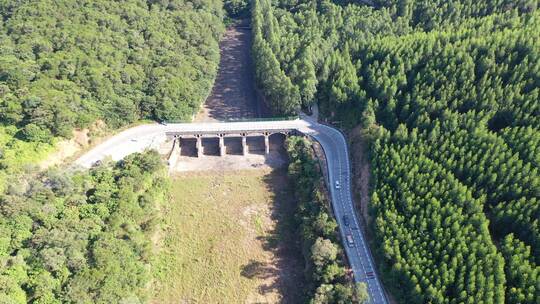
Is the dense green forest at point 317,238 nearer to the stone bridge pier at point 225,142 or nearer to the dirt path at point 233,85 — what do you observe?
the stone bridge pier at point 225,142

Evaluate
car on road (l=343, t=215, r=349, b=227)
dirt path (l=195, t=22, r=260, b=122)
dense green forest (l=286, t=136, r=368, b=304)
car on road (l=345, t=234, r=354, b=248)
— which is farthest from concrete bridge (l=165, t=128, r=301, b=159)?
car on road (l=345, t=234, r=354, b=248)

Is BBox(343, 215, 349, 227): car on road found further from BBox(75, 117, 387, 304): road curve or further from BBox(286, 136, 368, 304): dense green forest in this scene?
BBox(286, 136, 368, 304): dense green forest

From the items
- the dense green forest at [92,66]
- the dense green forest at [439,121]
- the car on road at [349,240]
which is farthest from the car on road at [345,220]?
the dense green forest at [92,66]

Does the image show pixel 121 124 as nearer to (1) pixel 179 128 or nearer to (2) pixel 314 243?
(1) pixel 179 128

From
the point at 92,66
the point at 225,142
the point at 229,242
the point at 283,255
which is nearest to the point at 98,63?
the point at 92,66

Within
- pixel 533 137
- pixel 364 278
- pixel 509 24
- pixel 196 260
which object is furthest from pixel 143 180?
pixel 509 24

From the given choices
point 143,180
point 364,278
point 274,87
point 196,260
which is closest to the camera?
point 364,278
